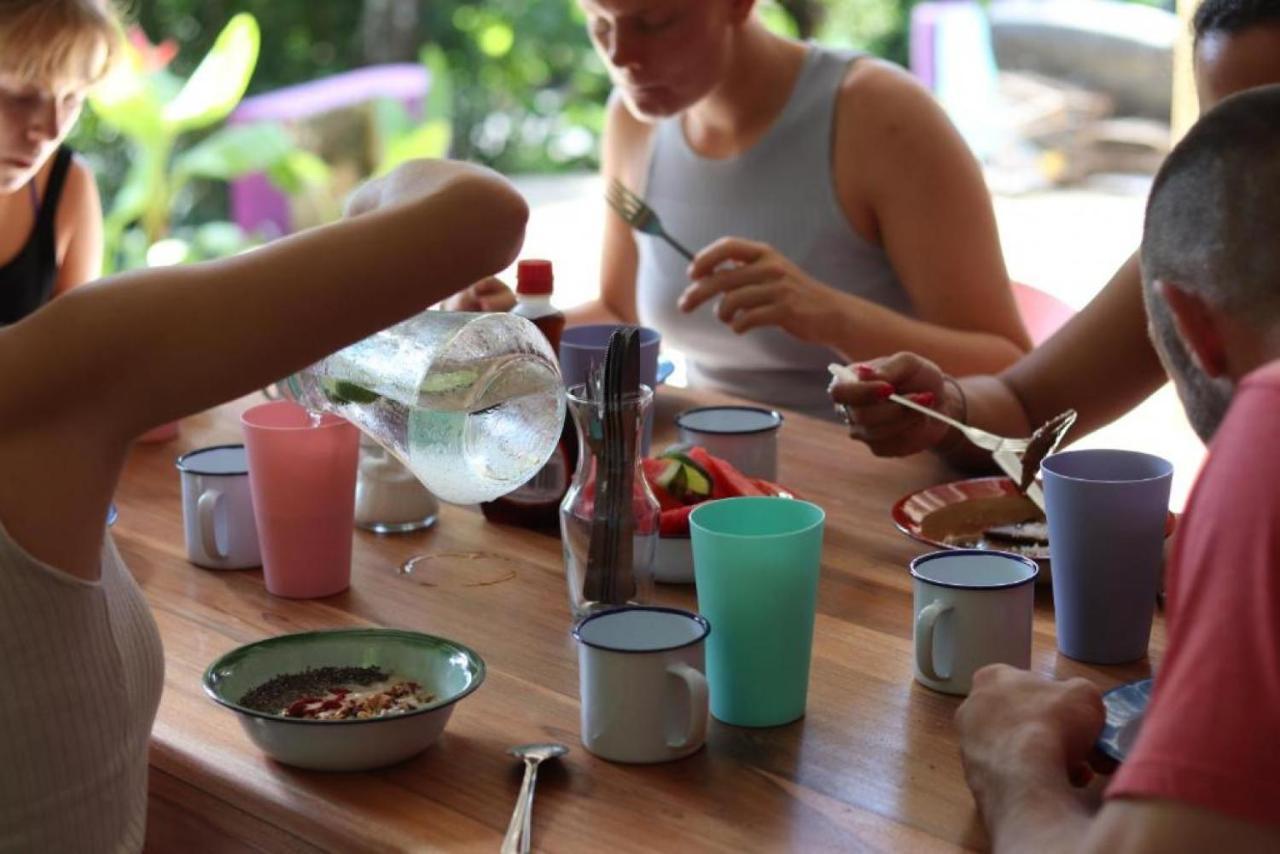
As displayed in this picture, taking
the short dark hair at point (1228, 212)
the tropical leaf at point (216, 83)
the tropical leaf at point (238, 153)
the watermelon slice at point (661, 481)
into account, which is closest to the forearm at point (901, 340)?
the watermelon slice at point (661, 481)

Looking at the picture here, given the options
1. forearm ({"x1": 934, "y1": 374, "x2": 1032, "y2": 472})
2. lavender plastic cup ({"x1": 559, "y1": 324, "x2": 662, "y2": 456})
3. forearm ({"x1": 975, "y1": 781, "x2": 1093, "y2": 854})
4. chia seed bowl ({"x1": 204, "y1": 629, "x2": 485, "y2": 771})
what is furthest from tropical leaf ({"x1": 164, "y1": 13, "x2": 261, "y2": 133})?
forearm ({"x1": 975, "y1": 781, "x2": 1093, "y2": 854})

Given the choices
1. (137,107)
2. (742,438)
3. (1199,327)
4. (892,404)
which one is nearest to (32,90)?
(742,438)

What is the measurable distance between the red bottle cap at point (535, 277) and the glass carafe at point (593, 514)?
35cm

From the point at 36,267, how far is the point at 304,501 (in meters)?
1.42

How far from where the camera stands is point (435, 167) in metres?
1.11

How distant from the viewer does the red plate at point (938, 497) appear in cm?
154

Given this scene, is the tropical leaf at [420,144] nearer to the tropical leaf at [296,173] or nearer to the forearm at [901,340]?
the tropical leaf at [296,173]

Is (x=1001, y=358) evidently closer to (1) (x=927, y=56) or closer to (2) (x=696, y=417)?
(2) (x=696, y=417)

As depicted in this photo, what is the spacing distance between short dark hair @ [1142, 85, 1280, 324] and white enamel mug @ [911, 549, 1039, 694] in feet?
1.08

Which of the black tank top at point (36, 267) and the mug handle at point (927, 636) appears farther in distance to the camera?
the black tank top at point (36, 267)

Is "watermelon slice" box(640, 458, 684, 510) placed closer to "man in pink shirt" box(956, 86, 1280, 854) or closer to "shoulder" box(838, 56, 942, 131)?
"man in pink shirt" box(956, 86, 1280, 854)

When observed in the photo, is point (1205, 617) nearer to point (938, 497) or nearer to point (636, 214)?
point (938, 497)

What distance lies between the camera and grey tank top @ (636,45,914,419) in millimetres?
Result: 2303

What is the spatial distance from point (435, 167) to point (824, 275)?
129cm
